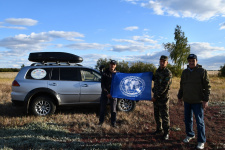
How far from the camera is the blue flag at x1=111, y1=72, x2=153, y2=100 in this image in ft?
18.5

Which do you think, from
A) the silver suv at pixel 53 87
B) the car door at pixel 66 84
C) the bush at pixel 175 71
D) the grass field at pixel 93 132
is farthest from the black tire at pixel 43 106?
the bush at pixel 175 71

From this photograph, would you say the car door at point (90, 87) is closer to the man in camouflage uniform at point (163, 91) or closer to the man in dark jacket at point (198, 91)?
the man in camouflage uniform at point (163, 91)

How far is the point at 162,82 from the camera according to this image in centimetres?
482

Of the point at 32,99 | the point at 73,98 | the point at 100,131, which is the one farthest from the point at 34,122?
the point at 100,131

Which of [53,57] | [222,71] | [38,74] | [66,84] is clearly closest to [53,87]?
[66,84]

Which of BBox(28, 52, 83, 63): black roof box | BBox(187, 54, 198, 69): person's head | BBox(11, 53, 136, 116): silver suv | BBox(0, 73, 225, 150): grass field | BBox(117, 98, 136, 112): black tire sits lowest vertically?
BBox(0, 73, 225, 150): grass field

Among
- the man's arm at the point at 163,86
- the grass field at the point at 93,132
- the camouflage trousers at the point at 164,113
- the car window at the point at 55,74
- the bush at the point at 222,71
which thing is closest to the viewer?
the grass field at the point at 93,132

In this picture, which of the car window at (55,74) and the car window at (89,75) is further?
the car window at (89,75)

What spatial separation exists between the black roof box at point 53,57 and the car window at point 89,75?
551mm

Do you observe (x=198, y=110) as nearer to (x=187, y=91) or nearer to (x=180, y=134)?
(x=187, y=91)

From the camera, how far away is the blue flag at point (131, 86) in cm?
563

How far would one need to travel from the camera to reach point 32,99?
265 inches

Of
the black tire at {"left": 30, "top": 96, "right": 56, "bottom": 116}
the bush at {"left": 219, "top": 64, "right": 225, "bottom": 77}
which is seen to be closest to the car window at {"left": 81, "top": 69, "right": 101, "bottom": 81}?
the black tire at {"left": 30, "top": 96, "right": 56, "bottom": 116}

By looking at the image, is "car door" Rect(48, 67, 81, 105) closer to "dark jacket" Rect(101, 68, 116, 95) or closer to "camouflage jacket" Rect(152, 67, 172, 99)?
"dark jacket" Rect(101, 68, 116, 95)
